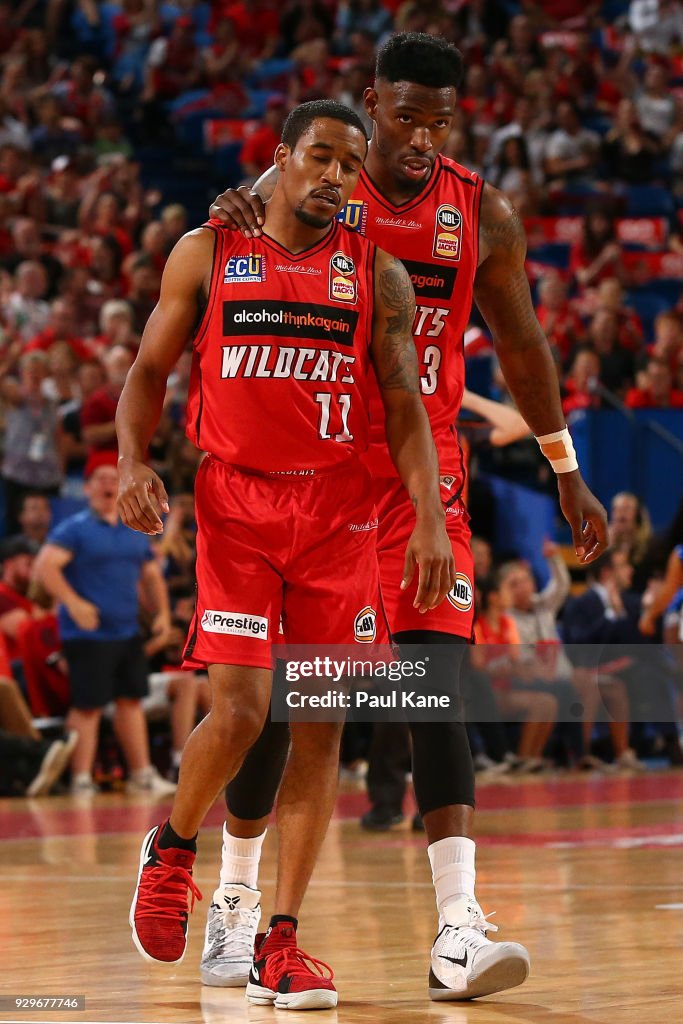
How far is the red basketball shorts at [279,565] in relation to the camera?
15.6 feet

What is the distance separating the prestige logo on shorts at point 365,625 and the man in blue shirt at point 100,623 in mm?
7227

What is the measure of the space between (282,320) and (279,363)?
11 cm

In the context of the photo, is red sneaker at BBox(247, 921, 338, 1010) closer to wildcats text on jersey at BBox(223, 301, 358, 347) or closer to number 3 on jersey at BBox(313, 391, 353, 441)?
number 3 on jersey at BBox(313, 391, 353, 441)

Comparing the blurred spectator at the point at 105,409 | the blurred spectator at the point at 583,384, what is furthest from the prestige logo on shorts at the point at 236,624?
the blurred spectator at the point at 583,384

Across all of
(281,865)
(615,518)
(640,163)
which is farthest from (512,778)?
(640,163)

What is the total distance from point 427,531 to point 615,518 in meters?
9.63

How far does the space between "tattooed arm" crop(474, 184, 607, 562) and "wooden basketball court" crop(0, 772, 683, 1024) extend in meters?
1.26

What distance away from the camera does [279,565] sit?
4824 millimetres

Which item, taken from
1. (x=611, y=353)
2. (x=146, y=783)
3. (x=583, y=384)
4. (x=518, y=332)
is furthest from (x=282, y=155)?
(x=611, y=353)

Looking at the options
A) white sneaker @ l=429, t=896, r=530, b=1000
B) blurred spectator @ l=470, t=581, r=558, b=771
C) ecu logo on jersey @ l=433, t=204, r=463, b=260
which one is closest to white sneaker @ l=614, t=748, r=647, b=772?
blurred spectator @ l=470, t=581, r=558, b=771

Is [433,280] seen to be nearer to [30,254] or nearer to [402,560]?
[402,560]

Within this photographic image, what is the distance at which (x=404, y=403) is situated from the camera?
16.0ft

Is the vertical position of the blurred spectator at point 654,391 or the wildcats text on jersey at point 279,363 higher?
the blurred spectator at point 654,391

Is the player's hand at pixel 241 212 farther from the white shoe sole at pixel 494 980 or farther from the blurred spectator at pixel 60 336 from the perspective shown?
the blurred spectator at pixel 60 336
